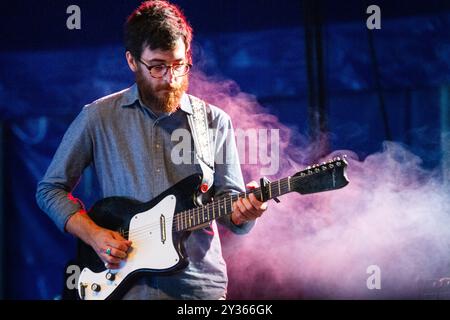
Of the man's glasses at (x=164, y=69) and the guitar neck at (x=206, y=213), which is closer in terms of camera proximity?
the guitar neck at (x=206, y=213)

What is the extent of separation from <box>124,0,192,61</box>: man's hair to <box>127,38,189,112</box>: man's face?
2 cm

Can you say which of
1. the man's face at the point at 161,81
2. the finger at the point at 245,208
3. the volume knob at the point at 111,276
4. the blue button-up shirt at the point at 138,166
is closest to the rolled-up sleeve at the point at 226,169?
the blue button-up shirt at the point at 138,166

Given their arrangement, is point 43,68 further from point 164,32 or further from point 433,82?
point 433,82

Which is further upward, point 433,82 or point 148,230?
point 433,82

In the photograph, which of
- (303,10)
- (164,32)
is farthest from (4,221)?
(303,10)

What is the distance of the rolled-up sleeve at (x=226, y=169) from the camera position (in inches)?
101

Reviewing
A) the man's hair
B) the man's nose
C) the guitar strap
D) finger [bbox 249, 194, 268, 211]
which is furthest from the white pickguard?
the man's hair

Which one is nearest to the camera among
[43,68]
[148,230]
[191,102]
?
[148,230]

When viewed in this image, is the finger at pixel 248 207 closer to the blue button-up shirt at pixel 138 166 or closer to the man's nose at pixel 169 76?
the blue button-up shirt at pixel 138 166

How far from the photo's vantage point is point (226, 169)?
2.61 m

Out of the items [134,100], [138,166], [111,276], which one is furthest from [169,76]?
[111,276]

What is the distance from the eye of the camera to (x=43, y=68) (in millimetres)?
3125
